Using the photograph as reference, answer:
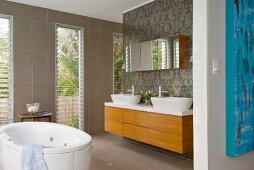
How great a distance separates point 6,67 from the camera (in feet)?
13.6

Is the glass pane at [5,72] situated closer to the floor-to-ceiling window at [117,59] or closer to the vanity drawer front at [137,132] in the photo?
the vanity drawer front at [137,132]

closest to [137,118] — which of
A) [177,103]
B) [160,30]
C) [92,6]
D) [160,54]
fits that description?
[177,103]

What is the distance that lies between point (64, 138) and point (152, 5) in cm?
270

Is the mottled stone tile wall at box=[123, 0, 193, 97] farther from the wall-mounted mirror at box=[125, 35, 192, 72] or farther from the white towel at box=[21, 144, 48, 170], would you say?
the white towel at box=[21, 144, 48, 170]

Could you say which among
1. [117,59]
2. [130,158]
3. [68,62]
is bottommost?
[130,158]

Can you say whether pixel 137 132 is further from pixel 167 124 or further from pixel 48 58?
pixel 48 58

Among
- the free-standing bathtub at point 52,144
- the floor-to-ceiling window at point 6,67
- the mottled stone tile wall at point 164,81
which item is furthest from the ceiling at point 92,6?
the free-standing bathtub at point 52,144

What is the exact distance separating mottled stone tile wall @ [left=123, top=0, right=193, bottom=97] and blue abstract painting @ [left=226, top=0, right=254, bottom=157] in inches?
45.0

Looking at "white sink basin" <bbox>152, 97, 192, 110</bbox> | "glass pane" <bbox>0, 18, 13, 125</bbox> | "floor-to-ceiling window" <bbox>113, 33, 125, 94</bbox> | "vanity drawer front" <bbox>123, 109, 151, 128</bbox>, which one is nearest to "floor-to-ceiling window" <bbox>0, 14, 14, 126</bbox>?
"glass pane" <bbox>0, 18, 13, 125</bbox>

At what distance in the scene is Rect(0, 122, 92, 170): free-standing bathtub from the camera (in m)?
2.12

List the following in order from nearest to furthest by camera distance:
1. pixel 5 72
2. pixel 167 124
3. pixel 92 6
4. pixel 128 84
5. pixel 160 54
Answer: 1. pixel 167 124
2. pixel 160 54
3. pixel 5 72
4. pixel 92 6
5. pixel 128 84

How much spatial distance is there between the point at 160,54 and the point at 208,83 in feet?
6.52

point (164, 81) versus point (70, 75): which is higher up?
point (70, 75)

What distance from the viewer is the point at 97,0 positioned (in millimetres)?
4121
